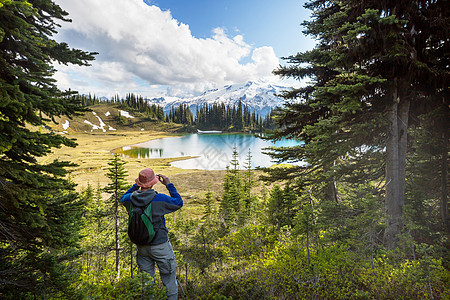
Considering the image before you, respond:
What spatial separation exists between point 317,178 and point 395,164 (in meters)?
3.27

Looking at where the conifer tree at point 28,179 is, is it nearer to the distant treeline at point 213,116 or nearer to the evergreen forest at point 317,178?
the evergreen forest at point 317,178

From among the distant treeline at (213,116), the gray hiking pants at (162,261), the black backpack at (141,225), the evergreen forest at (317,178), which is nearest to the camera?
the black backpack at (141,225)

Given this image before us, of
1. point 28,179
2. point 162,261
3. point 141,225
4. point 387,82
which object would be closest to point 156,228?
point 141,225

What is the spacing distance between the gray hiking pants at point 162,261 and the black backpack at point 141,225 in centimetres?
24

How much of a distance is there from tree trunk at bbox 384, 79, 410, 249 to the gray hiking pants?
6.36m

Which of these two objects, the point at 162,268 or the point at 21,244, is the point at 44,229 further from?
the point at 162,268

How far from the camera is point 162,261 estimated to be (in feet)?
10.7

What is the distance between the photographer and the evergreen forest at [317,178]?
3586 mm

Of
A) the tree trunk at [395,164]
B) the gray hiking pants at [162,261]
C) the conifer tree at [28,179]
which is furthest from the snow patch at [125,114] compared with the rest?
the tree trunk at [395,164]

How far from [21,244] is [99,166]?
146ft

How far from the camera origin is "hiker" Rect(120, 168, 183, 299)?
10.3 ft

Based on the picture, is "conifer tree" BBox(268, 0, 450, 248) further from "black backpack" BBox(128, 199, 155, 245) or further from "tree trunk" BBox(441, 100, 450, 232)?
"black backpack" BBox(128, 199, 155, 245)

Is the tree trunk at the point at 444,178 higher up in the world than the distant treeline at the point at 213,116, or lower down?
lower down

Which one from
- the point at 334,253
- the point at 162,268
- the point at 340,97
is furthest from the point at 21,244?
the point at 340,97
